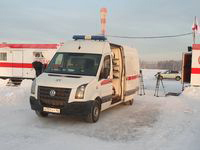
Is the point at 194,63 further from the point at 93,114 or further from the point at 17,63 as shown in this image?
the point at 17,63

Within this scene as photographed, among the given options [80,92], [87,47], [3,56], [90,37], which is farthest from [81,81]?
[3,56]

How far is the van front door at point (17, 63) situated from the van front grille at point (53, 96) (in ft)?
50.0

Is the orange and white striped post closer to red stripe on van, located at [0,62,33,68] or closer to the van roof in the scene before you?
the van roof

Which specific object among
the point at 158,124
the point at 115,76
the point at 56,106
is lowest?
the point at 158,124

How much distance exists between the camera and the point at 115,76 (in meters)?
11.2

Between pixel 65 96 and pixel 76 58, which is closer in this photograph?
pixel 65 96

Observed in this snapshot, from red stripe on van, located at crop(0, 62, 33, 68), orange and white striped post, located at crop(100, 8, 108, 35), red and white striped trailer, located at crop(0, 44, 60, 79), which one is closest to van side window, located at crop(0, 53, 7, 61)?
red and white striped trailer, located at crop(0, 44, 60, 79)

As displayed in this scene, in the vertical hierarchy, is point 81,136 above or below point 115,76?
below

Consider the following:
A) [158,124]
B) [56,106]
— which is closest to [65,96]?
[56,106]

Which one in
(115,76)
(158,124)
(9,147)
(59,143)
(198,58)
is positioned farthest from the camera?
(198,58)

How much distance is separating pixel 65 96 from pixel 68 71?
121cm

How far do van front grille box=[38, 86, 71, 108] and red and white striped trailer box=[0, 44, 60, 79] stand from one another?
14.1 meters

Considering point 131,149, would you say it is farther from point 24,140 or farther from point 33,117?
point 33,117

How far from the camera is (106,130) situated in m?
7.89
